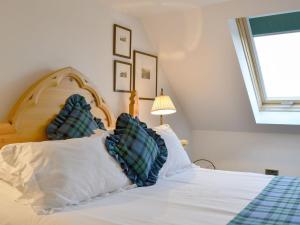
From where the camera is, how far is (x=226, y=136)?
3881 mm

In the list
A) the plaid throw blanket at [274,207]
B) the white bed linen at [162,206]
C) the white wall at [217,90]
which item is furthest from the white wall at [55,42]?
the plaid throw blanket at [274,207]

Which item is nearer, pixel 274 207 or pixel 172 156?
pixel 274 207

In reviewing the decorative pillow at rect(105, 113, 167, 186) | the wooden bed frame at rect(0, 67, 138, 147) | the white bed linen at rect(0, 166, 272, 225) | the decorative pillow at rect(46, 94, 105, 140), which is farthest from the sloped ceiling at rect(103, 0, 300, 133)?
the white bed linen at rect(0, 166, 272, 225)

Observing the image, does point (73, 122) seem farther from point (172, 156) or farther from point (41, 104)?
point (172, 156)

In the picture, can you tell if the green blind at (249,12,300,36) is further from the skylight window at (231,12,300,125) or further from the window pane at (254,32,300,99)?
Answer: the window pane at (254,32,300,99)

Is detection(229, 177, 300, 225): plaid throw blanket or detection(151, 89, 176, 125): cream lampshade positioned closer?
detection(229, 177, 300, 225): plaid throw blanket

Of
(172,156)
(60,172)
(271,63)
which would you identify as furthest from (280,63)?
(60,172)

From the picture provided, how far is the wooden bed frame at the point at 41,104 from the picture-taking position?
2059 mm

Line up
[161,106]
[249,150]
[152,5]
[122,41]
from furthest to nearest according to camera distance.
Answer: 1. [249,150]
2. [161,106]
3. [122,41]
4. [152,5]

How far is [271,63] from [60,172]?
265 cm

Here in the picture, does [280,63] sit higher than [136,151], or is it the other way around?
[280,63]

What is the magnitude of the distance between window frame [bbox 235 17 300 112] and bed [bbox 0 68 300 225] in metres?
1.42

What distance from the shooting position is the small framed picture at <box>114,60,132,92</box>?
9.77 ft

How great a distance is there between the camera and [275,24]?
3.06 m
